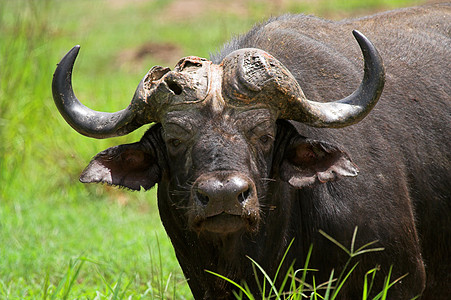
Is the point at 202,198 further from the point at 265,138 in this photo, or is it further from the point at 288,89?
the point at 288,89

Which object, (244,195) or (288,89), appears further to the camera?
(288,89)

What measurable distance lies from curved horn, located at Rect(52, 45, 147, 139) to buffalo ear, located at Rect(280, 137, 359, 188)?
0.91 m

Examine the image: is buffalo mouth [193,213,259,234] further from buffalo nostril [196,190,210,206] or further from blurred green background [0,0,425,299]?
blurred green background [0,0,425,299]

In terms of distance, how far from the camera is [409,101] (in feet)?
16.5

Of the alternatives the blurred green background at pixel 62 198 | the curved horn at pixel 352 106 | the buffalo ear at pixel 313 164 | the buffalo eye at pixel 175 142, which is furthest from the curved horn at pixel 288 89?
the blurred green background at pixel 62 198

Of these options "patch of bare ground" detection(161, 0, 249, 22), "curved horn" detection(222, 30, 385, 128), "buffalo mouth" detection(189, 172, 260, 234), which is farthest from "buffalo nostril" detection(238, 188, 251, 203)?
"patch of bare ground" detection(161, 0, 249, 22)

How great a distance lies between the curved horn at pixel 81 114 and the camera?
429 centimetres

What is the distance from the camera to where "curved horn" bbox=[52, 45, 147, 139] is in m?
4.29

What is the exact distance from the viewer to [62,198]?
9.27 metres

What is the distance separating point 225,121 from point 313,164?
0.63 meters

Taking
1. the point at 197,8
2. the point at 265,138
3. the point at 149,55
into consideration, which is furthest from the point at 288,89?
the point at 197,8

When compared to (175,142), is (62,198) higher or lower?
lower

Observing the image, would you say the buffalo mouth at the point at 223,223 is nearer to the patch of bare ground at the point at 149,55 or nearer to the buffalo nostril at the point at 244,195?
the buffalo nostril at the point at 244,195

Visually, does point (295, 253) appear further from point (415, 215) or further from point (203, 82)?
point (203, 82)
